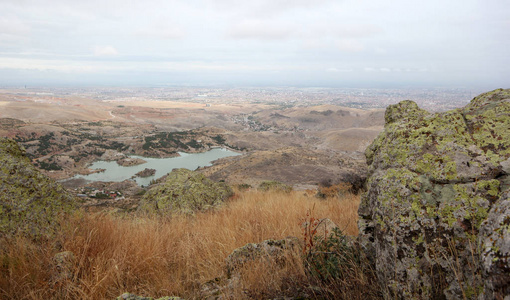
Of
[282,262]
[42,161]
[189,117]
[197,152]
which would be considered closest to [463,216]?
[282,262]

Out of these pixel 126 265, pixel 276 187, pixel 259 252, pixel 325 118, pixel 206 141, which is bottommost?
pixel 206 141

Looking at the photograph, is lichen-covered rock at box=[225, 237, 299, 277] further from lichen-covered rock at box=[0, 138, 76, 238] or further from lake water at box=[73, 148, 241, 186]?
lake water at box=[73, 148, 241, 186]

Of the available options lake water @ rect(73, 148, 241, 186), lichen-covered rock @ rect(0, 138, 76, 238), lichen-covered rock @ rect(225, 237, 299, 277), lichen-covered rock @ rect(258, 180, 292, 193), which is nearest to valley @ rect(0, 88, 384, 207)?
lake water @ rect(73, 148, 241, 186)

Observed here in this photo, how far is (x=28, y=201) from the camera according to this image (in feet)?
11.0

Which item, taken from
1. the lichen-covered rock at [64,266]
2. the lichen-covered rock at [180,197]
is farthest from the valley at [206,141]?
the lichen-covered rock at [64,266]

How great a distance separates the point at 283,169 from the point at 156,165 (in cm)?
3573

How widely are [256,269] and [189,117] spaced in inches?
5220

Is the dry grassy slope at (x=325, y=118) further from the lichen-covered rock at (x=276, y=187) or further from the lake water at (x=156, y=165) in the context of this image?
the lichen-covered rock at (x=276, y=187)

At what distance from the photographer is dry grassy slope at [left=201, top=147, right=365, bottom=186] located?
117 feet

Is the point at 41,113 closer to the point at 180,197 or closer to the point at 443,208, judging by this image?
the point at 180,197

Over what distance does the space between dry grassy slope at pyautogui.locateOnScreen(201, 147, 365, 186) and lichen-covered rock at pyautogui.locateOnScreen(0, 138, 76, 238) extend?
2793cm

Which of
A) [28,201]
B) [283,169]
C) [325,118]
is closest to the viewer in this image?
[28,201]

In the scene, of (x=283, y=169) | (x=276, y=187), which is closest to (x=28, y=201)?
(x=276, y=187)

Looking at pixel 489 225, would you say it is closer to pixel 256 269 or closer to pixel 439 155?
pixel 439 155
